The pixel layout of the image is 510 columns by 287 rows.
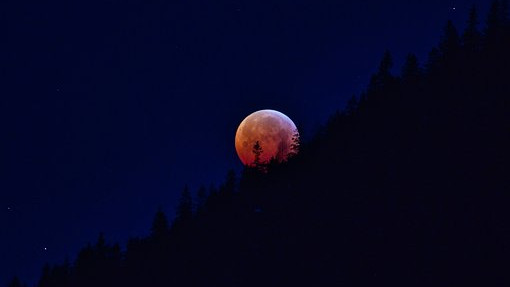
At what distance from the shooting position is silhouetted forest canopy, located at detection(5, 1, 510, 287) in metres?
45.8

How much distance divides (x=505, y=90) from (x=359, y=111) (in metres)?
18.4

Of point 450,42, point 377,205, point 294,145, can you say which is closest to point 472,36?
point 450,42

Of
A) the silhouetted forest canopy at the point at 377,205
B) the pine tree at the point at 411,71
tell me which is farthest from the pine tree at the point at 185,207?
the pine tree at the point at 411,71

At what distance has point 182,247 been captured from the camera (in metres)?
71.3

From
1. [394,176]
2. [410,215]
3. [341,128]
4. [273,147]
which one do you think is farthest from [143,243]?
[410,215]

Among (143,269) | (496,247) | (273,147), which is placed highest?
(273,147)

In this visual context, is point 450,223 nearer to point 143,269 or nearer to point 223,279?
point 223,279

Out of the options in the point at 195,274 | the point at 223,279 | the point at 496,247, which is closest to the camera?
the point at 496,247

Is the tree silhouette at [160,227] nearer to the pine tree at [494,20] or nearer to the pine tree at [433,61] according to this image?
the pine tree at [433,61]

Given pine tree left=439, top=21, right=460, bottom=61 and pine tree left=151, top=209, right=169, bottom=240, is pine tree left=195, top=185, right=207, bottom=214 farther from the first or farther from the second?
pine tree left=439, top=21, right=460, bottom=61

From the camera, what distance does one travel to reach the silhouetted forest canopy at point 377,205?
150 feet

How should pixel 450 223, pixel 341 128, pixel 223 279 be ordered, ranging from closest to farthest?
pixel 450 223 → pixel 223 279 → pixel 341 128

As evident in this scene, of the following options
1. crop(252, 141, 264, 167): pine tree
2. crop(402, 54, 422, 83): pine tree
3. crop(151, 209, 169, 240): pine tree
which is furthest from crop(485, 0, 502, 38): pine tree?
crop(151, 209, 169, 240): pine tree

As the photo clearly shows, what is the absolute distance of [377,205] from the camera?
55.2 meters
